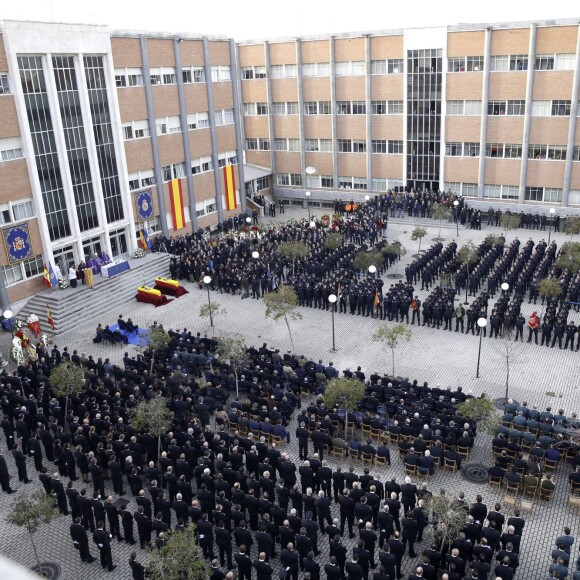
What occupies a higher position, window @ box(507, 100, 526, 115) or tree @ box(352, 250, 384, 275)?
window @ box(507, 100, 526, 115)

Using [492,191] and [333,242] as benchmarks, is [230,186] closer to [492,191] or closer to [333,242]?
[333,242]

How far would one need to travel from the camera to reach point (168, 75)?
139 feet

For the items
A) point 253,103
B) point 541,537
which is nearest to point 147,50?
point 253,103

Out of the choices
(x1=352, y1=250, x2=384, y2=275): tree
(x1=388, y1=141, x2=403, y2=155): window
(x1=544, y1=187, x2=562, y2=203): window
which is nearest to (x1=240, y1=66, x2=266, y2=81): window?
(x1=388, y1=141, x2=403, y2=155): window

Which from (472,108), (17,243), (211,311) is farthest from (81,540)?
(472,108)

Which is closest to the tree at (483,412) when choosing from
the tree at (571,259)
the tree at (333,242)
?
the tree at (571,259)

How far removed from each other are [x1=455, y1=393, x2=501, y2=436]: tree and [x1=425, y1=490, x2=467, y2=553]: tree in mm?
4275

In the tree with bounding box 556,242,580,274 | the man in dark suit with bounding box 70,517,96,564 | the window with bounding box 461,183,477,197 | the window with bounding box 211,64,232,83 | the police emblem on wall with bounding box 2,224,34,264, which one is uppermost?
the window with bounding box 211,64,232,83

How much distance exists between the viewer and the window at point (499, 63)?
146ft

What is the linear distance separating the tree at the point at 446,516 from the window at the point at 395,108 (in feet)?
136

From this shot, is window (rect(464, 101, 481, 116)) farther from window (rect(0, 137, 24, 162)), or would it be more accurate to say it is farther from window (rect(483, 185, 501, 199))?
window (rect(0, 137, 24, 162))

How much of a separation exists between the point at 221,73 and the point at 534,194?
85.2 ft

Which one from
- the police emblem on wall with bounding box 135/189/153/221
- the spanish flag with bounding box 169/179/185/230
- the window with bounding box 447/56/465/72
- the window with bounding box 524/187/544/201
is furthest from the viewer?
the window with bounding box 447/56/465/72

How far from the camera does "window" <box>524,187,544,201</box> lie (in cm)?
4612
